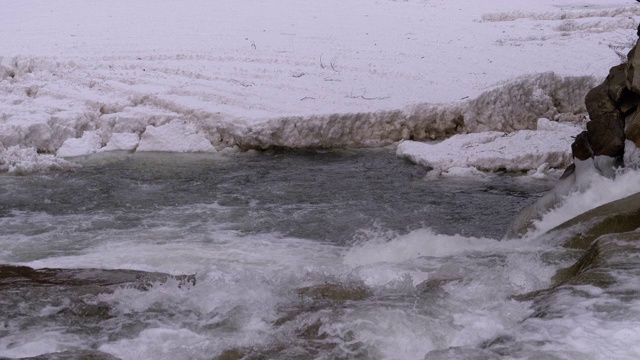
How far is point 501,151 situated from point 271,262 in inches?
211

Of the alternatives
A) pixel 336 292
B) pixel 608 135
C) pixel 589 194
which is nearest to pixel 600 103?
pixel 608 135

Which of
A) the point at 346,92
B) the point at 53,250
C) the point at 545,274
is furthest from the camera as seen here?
the point at 346,92

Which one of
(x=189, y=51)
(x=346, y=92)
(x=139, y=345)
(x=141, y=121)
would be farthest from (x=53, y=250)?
(x=189, y=51)

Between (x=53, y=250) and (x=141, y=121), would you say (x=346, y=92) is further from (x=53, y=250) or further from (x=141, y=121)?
(x=53, y=250)

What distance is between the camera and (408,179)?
444 inches

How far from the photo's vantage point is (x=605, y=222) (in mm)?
6711

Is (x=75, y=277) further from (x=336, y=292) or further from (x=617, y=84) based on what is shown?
(x=617, y=84)

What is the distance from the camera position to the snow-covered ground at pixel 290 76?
1352cm

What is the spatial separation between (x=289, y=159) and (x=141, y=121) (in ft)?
10.0

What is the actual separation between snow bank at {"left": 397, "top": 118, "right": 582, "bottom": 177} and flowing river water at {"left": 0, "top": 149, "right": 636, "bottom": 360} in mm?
329

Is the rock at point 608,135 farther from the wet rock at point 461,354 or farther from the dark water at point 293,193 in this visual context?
the wet rock at point 461,354

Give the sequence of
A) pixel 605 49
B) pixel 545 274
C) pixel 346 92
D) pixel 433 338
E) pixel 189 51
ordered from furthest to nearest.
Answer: pixel 189 51 < pixel 605 49 < pixel 346 92 < pixel 545 274 < pixel 433 338

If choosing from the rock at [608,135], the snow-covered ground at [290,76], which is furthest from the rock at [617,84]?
the snow-covered ground at [290,76]

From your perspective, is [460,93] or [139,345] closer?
[139,345]
